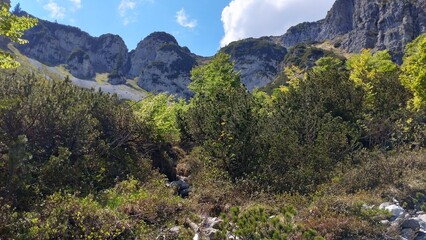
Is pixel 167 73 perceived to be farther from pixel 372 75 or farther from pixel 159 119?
pixel 159 119

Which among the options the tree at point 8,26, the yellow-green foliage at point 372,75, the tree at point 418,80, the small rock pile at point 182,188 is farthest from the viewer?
the yellow-green foliage at point 372,75

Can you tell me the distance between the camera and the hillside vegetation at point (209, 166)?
786cm

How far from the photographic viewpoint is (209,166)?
13.4 m

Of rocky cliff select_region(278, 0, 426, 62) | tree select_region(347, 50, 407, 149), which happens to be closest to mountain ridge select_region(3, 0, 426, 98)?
rocky cliff select_region(278, 0, 426, 62)

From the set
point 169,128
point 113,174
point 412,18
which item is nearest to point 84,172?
point 113,174

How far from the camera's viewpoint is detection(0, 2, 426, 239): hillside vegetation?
786 cm

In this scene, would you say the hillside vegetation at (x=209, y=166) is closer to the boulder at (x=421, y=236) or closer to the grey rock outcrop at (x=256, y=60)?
the boulder at (x=421, y=236)

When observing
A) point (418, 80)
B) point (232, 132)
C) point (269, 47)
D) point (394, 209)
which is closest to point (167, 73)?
point (269, 47)

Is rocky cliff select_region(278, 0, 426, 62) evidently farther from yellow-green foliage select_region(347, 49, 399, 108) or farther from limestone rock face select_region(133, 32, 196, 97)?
yellow-green foliage select_region(347, 49, 399, 108)

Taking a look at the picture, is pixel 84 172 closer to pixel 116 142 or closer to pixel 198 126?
pixel 116 142

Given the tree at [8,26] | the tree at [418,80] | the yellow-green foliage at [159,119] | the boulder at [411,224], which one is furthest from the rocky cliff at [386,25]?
the tree at [8,26]

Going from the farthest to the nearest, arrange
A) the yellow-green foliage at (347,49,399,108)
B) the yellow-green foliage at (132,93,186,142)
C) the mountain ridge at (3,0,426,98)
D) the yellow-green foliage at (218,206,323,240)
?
the mountain ridge at (3,0,426,98), the yellow-green foliage at (347,49,399,108), the yellow-green foliage at (132,93,186,142), the yellow-green foliage at (218,206,323,240)

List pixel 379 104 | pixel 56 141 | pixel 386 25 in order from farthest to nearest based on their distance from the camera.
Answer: pixel 386 25
pixel 379 104
pixel 56 141

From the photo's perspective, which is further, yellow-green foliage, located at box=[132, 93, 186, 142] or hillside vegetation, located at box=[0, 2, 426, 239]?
yellow-green foliage, located at box=[132, 93, 186, 142]
